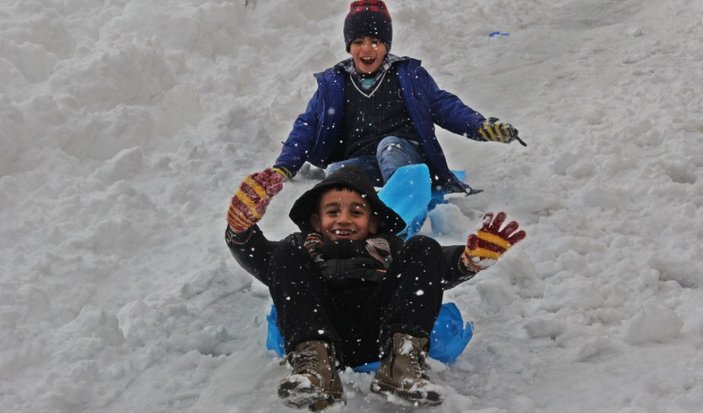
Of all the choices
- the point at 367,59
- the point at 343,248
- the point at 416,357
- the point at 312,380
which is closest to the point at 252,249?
the point at 343,248

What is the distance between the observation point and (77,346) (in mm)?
3389

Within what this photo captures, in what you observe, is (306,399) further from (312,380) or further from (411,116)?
(411,116)

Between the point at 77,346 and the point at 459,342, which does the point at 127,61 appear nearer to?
the point at 77,346

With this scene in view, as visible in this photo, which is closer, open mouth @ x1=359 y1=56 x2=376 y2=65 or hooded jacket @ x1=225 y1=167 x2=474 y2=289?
hooded jacket @ x1=225 y1=167 x2=474 y2=289

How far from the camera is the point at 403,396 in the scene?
2770mm

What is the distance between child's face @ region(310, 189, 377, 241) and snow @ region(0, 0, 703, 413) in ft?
2.05

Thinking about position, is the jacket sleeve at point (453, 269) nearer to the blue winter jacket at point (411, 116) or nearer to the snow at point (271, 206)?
the snow at point (271, 206)

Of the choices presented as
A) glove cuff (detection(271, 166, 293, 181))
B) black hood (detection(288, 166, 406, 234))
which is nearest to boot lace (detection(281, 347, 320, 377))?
black hood (detection(288, 166, 406, 234))

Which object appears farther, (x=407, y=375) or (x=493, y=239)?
(x=493, y=239)

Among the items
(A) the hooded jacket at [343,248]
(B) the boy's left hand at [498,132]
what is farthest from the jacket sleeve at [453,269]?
(B) the boy's left hand at [498,132]

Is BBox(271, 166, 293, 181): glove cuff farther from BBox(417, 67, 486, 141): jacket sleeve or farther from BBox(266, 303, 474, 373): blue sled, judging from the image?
BBox(266, 303, 474, 373): blue sled

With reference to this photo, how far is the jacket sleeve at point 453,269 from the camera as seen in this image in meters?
3.25

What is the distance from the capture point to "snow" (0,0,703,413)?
323 cm

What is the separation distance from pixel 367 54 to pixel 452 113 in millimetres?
733
